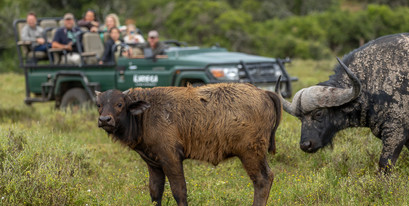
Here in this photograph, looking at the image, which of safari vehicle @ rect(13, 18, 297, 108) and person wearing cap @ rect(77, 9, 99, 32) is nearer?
safari vehicle @ rect(13, 18, 297, 108)

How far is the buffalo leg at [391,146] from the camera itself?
6.52m

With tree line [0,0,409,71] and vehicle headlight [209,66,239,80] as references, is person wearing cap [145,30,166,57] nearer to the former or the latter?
vehicle headlight [209,66,239,80]

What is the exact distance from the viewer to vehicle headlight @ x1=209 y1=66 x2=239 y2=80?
10906 millimetres

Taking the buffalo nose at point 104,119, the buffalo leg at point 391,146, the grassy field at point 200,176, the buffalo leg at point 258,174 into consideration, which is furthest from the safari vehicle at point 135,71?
the buffalo nose at point 104,119

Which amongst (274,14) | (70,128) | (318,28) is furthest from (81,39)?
(274,14)

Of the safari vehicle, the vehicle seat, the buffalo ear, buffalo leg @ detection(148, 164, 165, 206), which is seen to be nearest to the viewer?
the buffalo ear

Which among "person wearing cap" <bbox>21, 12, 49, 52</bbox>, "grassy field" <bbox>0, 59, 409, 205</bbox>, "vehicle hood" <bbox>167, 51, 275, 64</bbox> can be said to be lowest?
"grassy field" <bbox>0, 59, 409, 205</bbox>

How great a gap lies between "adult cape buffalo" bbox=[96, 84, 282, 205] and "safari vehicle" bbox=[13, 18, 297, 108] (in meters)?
4.82

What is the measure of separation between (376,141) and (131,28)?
735 centimetres

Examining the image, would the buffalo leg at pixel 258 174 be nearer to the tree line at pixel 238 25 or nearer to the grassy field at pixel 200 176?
the grassy field at pixel 200 176

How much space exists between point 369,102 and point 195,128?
7.64ft

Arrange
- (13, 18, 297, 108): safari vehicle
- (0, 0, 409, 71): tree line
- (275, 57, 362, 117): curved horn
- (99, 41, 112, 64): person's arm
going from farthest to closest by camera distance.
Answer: (0, 0, 409, 71): tree line, (99, 41, 112, 64): person's arm, (13, 18, 297, 108): safari vehicle, (275, 57, 362, 117): curved horn

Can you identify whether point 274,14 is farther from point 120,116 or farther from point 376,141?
point 120,116

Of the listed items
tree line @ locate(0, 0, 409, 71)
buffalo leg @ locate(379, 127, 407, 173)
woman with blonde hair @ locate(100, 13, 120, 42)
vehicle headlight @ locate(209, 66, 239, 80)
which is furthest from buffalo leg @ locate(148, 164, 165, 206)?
tree line @ locate(0, 0, 409, 71)
